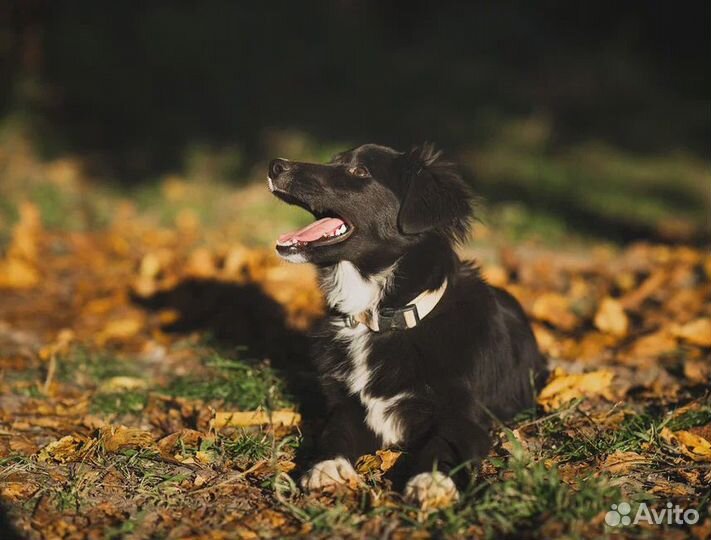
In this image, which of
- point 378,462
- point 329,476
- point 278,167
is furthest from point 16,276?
point 329,476

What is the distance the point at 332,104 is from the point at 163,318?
10.1m

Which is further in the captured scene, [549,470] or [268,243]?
[268,243]

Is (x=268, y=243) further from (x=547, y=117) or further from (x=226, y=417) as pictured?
(x=547, y=117)

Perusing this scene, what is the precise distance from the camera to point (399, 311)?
3.85 metres

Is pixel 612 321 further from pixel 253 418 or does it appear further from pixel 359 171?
pixel 253 418

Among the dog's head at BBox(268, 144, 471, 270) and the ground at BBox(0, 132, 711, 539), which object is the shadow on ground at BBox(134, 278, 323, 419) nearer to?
the ground at BBox(0, 132, 711, 539)

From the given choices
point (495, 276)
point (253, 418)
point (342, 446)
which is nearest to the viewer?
point (342, 446)

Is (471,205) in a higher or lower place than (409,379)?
higher

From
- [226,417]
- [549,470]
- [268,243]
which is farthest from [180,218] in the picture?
[549,470]

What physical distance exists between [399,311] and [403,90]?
13005 mm

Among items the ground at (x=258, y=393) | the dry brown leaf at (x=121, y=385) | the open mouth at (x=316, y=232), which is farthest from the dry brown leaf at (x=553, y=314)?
the dry brown leaf at (x=121, y=385)

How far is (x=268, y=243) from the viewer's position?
8.26m

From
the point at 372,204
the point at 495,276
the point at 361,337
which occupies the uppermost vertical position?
the point at 372,204

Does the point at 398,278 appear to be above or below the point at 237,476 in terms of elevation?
above
